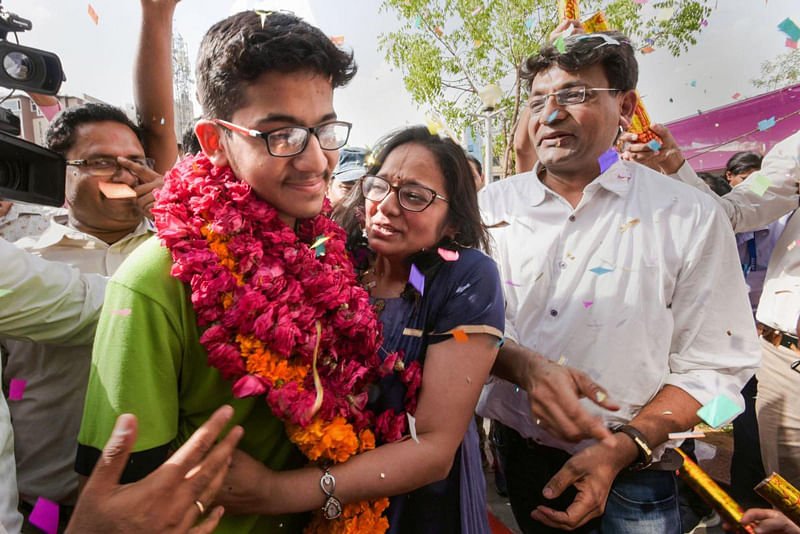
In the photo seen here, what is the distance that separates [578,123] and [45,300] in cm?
203

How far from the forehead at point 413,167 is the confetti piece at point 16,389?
1535 millimetres

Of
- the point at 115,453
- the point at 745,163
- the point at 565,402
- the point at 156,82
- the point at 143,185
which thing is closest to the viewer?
the point at 115,453

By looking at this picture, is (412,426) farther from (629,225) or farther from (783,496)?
(783,496)

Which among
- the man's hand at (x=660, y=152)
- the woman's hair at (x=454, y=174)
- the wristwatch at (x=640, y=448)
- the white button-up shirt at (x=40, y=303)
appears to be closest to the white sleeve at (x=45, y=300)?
the white button-up shirt at (x=40, y=303)

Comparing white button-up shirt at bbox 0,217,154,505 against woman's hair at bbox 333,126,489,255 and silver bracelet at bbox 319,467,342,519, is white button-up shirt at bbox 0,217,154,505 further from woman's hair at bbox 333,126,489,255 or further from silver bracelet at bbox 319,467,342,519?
woman's hair at bbox 333,126,489,255

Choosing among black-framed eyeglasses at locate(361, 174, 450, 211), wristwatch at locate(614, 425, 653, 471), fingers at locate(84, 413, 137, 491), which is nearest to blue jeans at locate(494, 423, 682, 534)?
wristwatch at locate(614, 425, 653, 471)

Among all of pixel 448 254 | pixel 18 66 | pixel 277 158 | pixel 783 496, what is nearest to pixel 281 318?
pixel 277 158

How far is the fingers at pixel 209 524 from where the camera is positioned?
39.5 inches

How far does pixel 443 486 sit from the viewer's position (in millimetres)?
1587

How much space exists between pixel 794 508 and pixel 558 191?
1.49 m

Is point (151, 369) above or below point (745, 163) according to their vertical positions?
below

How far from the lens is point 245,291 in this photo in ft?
4.03

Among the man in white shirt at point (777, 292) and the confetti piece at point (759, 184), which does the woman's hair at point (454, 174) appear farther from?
the confetti piece at point (759, 184)

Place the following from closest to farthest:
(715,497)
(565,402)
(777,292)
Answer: (565,402)
(715,497)
(777,292)
